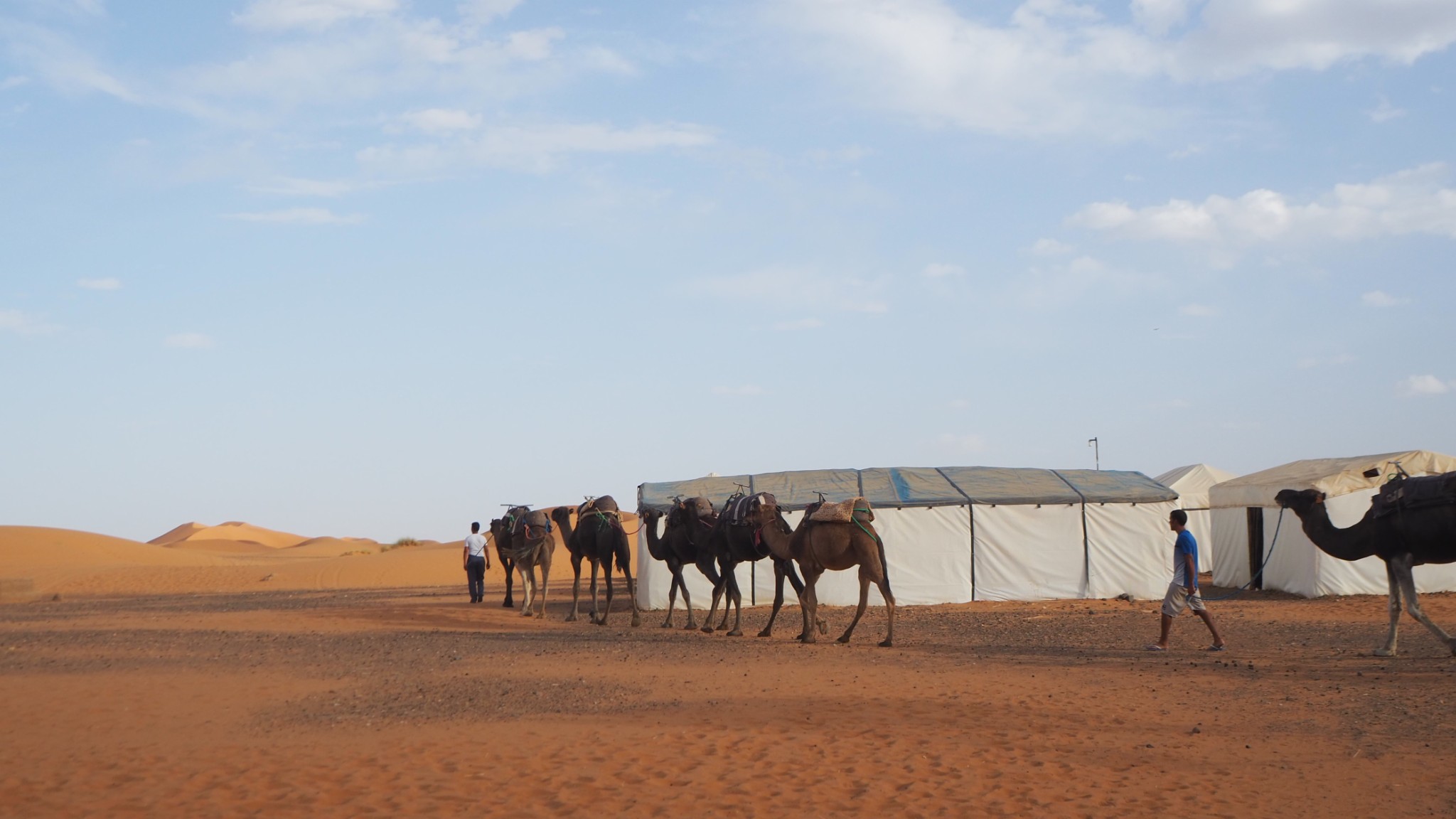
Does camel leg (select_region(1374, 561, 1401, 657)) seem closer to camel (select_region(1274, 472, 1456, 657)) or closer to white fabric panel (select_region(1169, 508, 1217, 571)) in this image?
camel (select_region(1274, 472, 1456, 657))

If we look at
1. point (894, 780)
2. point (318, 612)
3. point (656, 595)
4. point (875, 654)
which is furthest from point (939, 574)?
point (894, 780)

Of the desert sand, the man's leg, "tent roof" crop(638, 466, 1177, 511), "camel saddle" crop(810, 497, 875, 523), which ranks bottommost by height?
the desert sand

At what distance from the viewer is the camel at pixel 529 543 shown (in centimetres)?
2147

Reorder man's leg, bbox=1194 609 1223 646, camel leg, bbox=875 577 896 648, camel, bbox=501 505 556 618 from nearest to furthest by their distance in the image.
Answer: man's leg, bbox=1194 609 1223 646, camel leg, bbox=875 577 896 648, camel, bbox=501 505 556 618

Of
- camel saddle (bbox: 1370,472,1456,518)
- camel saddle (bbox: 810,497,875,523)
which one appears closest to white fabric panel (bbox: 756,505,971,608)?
camel saddle (bbox: 810,497,875,523)

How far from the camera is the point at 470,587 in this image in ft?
84.5

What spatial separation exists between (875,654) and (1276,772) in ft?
21.9

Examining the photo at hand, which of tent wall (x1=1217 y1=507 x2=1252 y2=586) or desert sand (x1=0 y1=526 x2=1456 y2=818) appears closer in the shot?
desert sand (x1=0 y1=526 x2=1456 y2=818)

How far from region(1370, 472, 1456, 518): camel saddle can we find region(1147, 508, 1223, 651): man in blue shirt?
2.12 meters

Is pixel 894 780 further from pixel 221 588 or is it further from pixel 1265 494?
pixel 221 588

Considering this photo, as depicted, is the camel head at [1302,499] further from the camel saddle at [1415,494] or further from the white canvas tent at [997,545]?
the white canvas tent at [997,545]

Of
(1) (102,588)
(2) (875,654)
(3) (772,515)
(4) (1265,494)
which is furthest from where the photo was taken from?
(1) (102,588)

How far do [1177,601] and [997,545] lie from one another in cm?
941

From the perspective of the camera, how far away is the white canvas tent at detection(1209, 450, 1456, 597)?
22562 mm
